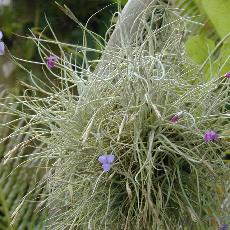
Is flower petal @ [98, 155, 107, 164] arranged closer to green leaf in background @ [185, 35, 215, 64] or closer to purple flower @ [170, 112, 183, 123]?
purple flower @ [170, 112, 183, 123]

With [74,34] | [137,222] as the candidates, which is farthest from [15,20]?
[137,222]

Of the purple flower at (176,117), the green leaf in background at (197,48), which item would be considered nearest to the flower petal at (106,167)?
the purple flower at (176,117)

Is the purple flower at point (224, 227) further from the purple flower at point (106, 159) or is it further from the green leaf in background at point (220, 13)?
the green leaf in background at point (220, 13)

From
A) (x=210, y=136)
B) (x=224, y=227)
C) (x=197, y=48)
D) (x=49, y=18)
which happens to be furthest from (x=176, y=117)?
(x=49, y=18)

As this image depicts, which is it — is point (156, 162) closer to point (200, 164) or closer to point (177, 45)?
point (200, 164)

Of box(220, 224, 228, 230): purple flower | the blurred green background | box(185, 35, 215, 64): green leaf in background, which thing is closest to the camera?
box(220, 224, 228, 230): purple flower

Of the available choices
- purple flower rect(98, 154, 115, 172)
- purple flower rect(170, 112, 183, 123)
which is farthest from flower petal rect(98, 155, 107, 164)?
purple flower rect(170, 112, 183, 123)
